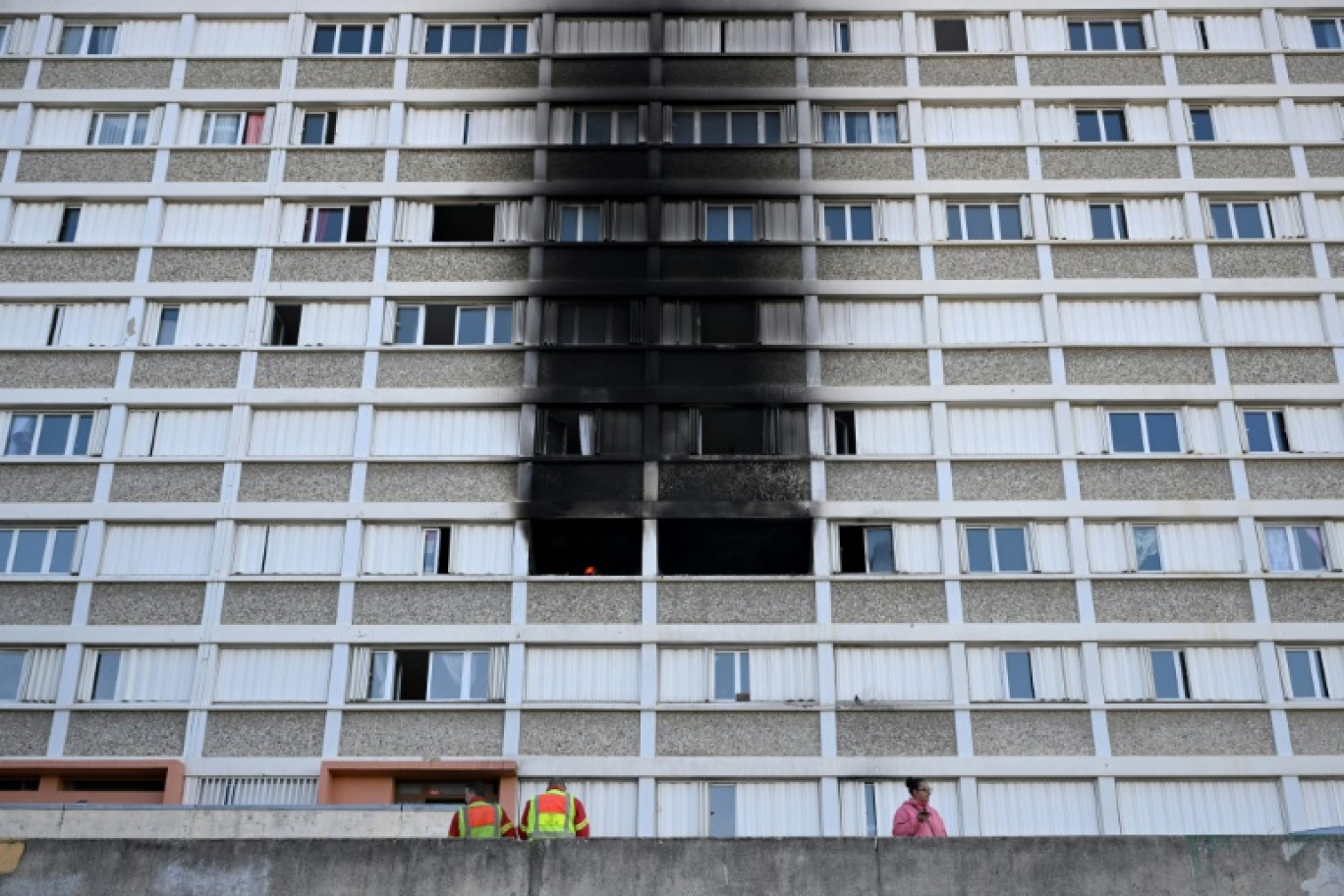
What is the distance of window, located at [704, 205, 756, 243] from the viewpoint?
117 feet

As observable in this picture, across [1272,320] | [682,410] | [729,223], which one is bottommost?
[682,410]

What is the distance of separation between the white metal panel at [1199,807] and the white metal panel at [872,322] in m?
10.5

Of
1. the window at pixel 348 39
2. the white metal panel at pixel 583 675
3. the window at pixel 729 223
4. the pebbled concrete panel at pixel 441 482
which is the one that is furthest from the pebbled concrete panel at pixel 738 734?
the window at pixel 348 39

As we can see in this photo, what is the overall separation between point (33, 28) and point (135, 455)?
12116 millimetres

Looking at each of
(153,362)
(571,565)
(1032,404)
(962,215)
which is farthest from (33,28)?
(1032,404)

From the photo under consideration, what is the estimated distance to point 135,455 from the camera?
111 ft

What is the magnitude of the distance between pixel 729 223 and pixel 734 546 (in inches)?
297

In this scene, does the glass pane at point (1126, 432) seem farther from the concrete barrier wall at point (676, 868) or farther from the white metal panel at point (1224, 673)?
the concrete barrier wall at point (676, 868)

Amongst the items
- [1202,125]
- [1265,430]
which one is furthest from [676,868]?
[1202,125]

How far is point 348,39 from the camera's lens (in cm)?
3825

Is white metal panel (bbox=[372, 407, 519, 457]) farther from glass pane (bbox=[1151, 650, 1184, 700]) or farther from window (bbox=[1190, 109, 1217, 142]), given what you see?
window (bbox=[1190, 109, 1217, 142])

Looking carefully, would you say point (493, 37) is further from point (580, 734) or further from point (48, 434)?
point (580, 734)

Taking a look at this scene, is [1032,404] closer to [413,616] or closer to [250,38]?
[413,616]

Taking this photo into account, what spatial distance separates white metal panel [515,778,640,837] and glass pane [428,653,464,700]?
2.38 meters
